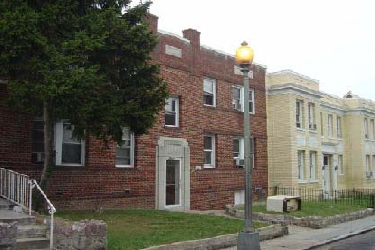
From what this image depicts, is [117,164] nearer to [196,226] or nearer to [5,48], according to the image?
[196,226]

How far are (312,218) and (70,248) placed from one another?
11.5 m

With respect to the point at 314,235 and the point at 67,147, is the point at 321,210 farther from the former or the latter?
the point at 67,147

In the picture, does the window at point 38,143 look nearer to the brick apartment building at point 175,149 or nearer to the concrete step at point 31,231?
the brick apartment building at point 175,149

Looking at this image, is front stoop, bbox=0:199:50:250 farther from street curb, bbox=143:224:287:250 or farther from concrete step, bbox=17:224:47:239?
street curb, bbox=143:224:287:250

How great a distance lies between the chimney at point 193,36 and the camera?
23344 millimetres

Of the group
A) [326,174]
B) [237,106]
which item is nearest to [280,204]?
[237,106]

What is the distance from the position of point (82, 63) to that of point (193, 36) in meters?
12.2

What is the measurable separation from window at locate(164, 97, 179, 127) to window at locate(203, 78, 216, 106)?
223 cm

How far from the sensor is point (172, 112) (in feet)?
72.8

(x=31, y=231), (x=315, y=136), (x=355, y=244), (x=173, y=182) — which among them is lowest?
(x=355, y=244)

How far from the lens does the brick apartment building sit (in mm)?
16344

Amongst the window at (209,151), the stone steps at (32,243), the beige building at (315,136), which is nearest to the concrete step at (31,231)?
the stone steps at (32,243)

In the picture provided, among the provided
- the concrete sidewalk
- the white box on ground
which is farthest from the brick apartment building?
the concrete sidewalk

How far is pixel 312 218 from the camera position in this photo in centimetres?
1908
